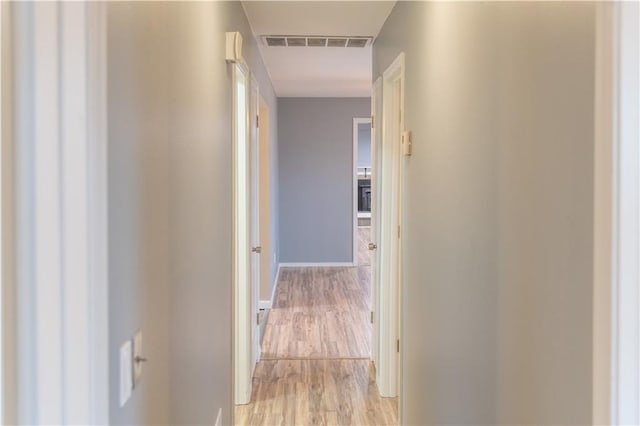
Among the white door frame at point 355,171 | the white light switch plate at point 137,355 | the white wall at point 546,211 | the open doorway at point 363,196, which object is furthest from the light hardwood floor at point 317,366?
the open doorway at point 363,196

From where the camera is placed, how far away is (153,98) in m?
1.13

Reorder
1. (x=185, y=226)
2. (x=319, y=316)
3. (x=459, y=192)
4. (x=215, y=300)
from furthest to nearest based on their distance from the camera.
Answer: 1. (x=319, y=316)
2. (x=215, y=300)
3. (x=459, y=192)
4. (x=185, y=226)

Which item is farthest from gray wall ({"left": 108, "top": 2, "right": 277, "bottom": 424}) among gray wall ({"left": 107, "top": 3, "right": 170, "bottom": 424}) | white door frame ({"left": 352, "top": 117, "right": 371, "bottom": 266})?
white door frame ({"left": 352, "top": 117, "right": 371, "bottom": 266})

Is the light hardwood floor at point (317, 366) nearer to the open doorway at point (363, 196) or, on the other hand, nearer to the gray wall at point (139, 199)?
the gray wall at point (139, 199)

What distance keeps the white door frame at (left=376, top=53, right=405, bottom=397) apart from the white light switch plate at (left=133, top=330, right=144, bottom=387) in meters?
2.17

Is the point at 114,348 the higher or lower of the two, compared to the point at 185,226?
lower

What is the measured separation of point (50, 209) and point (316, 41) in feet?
10.2

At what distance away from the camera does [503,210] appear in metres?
1.30

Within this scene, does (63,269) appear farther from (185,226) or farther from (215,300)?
(215,300)

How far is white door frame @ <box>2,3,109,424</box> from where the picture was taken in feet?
2.41

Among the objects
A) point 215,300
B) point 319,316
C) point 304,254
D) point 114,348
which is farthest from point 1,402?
point 304,254

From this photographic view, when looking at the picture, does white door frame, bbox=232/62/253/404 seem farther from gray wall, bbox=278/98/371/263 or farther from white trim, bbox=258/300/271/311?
gray wall, bbox=278/98/371/263

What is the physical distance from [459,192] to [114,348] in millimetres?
1178

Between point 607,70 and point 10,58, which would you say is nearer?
point 10,58
